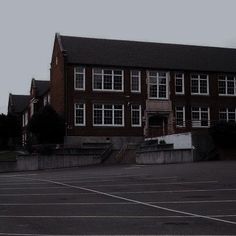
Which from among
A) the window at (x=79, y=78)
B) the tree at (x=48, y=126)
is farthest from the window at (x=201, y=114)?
the tree at (x=48, y=126)

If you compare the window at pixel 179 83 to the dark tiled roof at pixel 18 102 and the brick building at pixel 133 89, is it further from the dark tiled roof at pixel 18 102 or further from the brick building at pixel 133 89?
the dark tiled roof at pixel 18 102

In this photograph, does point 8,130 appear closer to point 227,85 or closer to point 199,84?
point 199,84

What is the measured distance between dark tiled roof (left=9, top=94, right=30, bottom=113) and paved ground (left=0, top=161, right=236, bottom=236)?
219ft

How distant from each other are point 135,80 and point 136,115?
3603 millimetres

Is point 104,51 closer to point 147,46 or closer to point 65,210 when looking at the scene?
point 147,46

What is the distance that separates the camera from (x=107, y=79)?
57.9m

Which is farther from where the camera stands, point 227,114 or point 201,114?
point 227,114

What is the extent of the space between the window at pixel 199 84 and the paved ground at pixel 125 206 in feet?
110

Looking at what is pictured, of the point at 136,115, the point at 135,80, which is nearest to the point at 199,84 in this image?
the point at 135,80

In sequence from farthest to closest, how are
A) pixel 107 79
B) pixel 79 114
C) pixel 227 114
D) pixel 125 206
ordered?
pixel 227 114 < pixel 107 79 < pixel 79 114 < pixel 125 206

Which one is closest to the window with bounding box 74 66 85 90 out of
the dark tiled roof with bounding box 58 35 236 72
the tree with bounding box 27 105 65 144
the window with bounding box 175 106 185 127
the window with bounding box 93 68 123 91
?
the dark tiled roof with bounding box 58 35 236 72

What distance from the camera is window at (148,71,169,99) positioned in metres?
59.2

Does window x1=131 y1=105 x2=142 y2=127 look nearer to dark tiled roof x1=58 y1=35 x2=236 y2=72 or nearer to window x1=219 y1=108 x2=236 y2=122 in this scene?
dark tiled roof x1=58 y1=35 x2=236 y2=72

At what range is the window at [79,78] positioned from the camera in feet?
186
